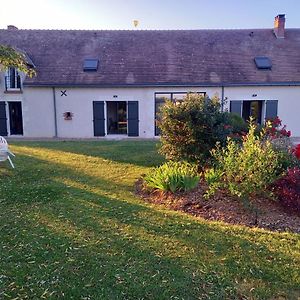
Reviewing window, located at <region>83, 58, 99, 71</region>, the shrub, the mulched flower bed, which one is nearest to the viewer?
the mulched flower bed

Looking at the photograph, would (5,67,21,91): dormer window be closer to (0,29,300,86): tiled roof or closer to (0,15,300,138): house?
(0,15,300,138): house

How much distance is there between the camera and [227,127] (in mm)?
7895

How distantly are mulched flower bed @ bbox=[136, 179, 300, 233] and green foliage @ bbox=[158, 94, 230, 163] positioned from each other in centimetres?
128

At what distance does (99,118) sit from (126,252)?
14243mm

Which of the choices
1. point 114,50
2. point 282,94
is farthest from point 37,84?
point 282,94

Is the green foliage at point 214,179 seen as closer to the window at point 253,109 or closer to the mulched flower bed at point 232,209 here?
the mulched flower bed at point 232,209

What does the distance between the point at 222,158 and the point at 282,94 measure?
1300 cm

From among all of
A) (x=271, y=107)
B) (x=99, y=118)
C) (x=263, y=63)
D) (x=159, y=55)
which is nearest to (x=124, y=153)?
(x=99, y=118)

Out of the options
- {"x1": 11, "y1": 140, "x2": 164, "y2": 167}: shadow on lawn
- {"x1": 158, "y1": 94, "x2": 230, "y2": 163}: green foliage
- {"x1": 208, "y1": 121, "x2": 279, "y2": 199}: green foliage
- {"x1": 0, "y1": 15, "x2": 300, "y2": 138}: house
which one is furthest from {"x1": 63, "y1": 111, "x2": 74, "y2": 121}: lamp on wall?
{"x1": 208, "y1": 121, "x2": 279, "y2": 199}: green foliage

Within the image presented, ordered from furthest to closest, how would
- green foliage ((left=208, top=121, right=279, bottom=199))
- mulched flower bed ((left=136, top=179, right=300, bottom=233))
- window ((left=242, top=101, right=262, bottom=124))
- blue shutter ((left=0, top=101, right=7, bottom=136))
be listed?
window ((left=242, top=101, right=262, bottom=124)) → blue shutter ((left=0, top=101, right=7, bottom=136)) → green foliage ((left=208, top=121, right=279, bottom=199)) → mulched flower bed ((left=136, top=179, right=300, bottom=233))

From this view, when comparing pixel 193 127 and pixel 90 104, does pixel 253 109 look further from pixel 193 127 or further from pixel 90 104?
pixel 193 127

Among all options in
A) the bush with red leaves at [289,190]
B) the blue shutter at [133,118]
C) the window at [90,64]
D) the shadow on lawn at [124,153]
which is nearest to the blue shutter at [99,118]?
the blue shutter at [133,118]

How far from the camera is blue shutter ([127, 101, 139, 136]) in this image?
17.7 m

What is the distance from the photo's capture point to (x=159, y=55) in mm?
18953
